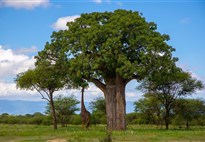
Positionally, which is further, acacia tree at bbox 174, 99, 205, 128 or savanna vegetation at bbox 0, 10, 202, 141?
acacia tree at bbox 174, 99, 205, 128

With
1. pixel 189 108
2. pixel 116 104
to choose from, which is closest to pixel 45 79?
pixel 116 104

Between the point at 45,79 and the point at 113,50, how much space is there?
36.7 feet

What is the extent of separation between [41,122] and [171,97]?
30405mm

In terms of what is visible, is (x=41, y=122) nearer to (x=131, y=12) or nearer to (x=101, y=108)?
(x=101, y=108)

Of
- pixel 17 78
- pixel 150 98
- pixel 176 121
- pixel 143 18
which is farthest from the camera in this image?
pixel 176 121

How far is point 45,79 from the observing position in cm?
4278

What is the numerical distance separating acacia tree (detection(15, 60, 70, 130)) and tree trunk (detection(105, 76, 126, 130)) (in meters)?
4.74

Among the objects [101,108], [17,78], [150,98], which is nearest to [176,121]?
[150,98]

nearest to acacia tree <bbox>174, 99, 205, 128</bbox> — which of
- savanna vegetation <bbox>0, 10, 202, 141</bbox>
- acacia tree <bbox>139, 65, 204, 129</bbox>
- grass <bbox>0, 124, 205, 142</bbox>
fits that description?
acacia tree <bbox>139, 65, 204, 129</bbox>

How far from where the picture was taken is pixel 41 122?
71500 millimetres

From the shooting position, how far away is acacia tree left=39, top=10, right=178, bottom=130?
34062mm

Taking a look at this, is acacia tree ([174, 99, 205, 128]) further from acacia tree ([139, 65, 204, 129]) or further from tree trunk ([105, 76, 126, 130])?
tree trunk ([105, 76, 126, 130])

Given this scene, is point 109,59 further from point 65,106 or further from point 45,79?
point 65,106

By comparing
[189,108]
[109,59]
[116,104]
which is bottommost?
[116,104]
